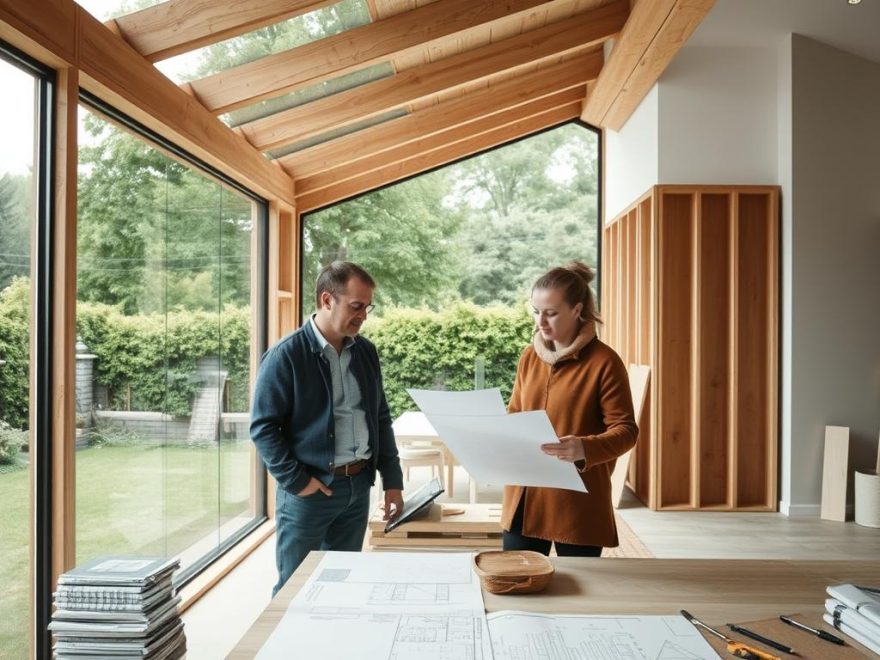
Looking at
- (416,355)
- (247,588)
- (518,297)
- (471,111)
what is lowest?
(247,588)

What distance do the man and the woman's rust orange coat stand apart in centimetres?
63

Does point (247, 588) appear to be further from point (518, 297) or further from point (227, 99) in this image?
point (518, 297)

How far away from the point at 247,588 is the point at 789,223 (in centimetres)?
470

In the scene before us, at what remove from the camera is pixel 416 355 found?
820 cm

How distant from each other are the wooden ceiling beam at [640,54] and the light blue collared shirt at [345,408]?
294cm

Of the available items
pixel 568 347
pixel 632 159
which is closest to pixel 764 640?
pixel 568 347

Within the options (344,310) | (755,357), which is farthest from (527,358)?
(755,357)

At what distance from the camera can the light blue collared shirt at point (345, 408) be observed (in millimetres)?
2580

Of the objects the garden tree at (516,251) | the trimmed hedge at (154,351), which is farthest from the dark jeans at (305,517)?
the garden tree at (516,251)

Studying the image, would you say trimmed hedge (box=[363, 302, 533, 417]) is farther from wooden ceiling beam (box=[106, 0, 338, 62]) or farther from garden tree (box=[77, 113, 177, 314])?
wooden ceiling beam (box=[106, 0, 338, 62])

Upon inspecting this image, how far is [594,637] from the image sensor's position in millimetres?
1339

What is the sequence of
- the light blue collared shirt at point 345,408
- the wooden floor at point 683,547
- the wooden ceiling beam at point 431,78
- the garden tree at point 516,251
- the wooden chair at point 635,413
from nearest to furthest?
the light blue collared shirt at point 345,408, the wooden floor at point 683,547, the wooden ceiling beam at point 431,78, the wooden chair at point 635,413, the garden tree at point 516,251

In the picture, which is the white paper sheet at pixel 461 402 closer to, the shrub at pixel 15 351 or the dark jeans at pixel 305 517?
the dark jeans at pixel 305 517

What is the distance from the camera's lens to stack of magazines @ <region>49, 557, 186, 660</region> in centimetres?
136
